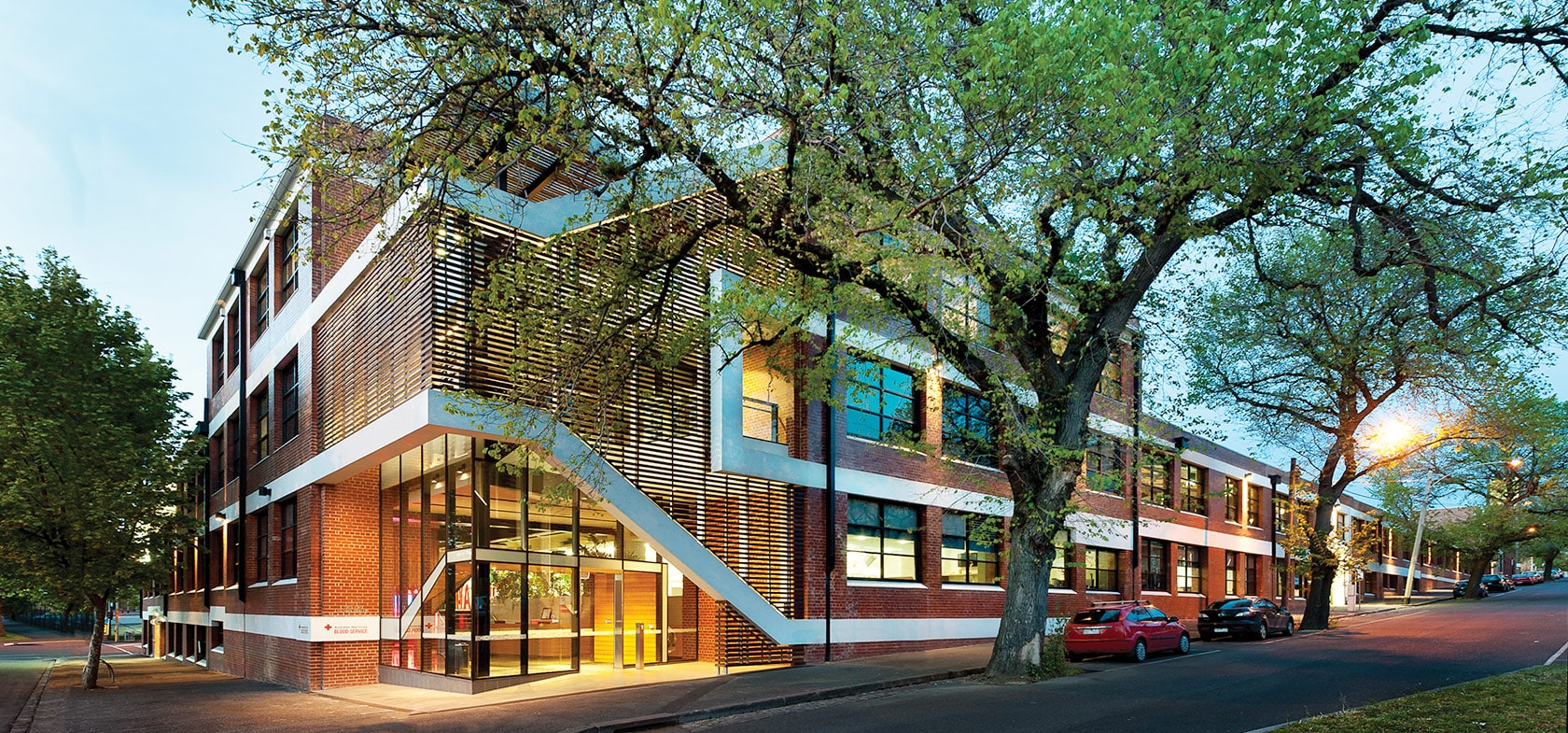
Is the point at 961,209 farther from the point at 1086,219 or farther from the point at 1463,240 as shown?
the point at 1463,240

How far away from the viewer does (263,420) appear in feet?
84.1

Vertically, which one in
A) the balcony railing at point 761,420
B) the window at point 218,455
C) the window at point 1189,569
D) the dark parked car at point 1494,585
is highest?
the balcony railing at point 761,420

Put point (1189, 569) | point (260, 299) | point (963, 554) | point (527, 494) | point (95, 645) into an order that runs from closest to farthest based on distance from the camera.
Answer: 1. point (527, 494)
2. point (95, 645)
3. point (963, 554)
4. point (260, 299)
5. point (1189, 569)

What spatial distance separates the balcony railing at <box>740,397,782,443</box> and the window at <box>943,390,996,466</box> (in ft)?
13.8

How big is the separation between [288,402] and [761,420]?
11.0m

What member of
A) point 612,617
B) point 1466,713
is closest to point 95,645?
point 612,617

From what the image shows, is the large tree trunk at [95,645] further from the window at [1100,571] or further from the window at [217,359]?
the window at [1100,571]

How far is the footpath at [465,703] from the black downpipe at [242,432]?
414 cm

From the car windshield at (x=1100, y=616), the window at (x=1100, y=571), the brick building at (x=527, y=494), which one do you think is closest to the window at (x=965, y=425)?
the brick building at (x=527, y=494)

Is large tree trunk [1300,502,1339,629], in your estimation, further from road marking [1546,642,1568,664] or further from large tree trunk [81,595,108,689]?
large tree trunk [81,595,108,689]

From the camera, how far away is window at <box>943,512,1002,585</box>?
25.2 metres

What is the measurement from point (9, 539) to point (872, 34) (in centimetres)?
2013

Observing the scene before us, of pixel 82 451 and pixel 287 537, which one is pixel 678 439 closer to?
pixel 287 537

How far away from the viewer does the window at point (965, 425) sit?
2428 cm
